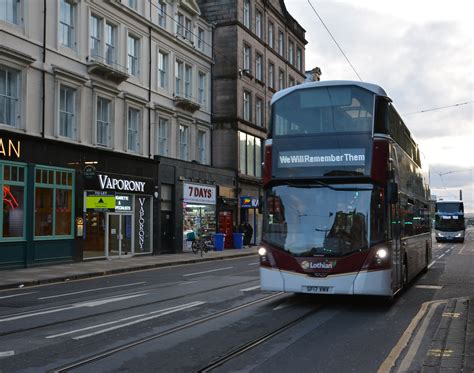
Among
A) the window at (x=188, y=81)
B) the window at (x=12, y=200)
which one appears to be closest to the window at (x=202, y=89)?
the window at (x=188, y=81)

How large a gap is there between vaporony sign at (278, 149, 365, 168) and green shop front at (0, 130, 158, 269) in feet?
41.4

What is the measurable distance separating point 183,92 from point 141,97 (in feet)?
17.0

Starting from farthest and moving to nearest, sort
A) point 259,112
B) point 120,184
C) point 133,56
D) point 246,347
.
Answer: point 259,112
point 133,56
point 120,184
point 246,347

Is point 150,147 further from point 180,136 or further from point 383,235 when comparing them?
point 383,235

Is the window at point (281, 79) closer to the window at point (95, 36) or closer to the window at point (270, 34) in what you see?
the window at point (270, 34)

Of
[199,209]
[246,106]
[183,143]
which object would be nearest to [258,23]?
[246,106]

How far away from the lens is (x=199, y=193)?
3434 centimetres

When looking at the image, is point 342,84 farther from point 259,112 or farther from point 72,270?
A: point 259,112

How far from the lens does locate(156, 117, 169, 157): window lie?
1228 inches

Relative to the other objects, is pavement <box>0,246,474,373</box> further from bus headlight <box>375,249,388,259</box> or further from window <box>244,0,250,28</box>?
window <box>244,0,250,28</box>

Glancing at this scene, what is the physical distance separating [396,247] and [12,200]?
47.1 ft

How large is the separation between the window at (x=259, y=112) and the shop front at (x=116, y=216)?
594 inches

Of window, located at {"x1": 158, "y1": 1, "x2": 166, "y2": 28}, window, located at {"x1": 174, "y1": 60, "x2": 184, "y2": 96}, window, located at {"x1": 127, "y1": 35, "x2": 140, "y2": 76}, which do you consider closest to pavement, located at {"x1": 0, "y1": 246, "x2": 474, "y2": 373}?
window, located at {"x1": 127, "y1": 35, "x2": 140, "y2": 76}

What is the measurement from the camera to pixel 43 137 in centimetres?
2212
